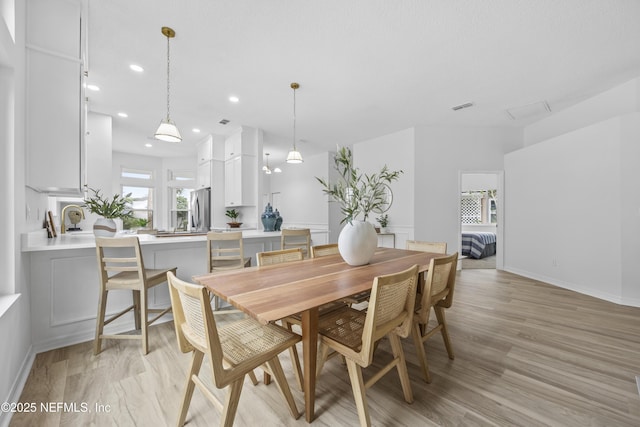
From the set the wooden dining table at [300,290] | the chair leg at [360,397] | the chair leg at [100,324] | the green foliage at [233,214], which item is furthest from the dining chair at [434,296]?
the green foliage at [233,214]

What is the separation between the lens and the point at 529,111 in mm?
4316

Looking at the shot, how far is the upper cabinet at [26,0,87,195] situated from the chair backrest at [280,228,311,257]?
1984 mm

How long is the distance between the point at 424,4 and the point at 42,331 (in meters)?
4.19

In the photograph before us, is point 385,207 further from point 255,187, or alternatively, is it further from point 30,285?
point 30,285

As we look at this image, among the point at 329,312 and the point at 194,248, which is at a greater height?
the point at 194,248

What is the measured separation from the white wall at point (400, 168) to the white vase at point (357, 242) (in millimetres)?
3575

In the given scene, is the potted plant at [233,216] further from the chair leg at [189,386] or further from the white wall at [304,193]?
the chair leg at [189,386]

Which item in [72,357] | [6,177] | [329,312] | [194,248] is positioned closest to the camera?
[6,177]

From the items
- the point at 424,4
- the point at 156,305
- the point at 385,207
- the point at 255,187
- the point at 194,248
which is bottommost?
the point at 156,305

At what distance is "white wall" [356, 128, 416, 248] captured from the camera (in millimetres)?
5215

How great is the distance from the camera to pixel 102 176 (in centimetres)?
443

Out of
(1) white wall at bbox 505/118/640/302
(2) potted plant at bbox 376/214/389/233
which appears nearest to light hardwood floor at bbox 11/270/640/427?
(1) white wall at bbox 505/118/640/302

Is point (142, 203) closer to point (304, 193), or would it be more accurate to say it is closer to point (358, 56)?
point (304, 193)

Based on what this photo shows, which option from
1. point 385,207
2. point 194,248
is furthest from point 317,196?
point 194,248
